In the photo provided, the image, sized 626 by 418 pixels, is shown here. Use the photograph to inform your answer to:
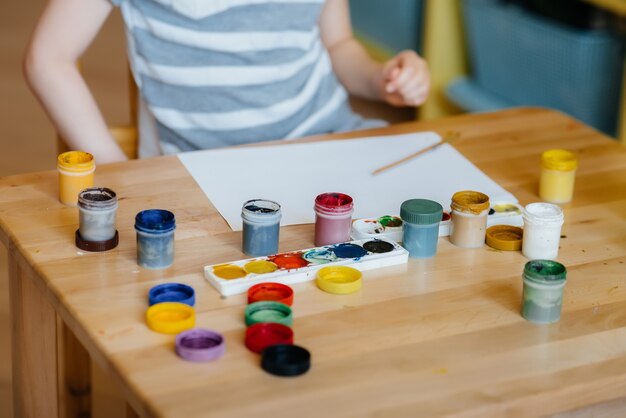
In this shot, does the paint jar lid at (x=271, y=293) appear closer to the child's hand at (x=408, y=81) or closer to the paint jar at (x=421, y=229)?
the paint jar at (x=421, y=229)

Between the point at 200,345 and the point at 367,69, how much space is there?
83 centimetres

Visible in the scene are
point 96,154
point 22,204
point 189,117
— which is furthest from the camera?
point 189,117

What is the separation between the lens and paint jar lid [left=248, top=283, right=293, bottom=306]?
37.8 inches

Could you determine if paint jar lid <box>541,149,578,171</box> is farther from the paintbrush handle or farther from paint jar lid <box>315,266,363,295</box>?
paint jar lid <box>315,266,363,295</box>

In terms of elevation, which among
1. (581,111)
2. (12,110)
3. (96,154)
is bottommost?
(12,110)

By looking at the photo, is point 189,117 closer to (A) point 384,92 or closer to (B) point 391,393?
(A) point 384,92

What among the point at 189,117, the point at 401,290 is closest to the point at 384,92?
the point at 189,117

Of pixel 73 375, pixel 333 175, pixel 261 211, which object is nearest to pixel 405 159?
pixel 333 175

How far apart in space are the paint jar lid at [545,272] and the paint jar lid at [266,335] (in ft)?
0.76

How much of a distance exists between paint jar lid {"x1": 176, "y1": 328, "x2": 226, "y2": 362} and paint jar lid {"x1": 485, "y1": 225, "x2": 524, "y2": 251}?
350 millimetres

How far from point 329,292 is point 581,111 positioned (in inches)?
56.9

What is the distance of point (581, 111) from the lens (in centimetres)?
228

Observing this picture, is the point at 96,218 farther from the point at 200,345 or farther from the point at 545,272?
the point at 545,272

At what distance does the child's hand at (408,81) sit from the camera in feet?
4.74
